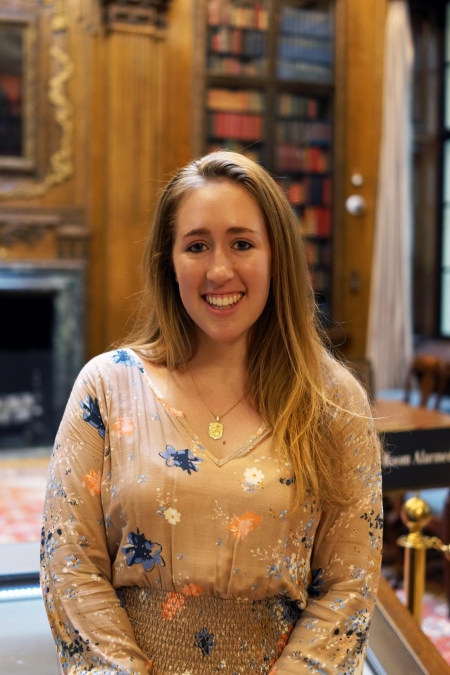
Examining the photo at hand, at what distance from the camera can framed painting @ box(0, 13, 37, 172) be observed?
5.58 metres

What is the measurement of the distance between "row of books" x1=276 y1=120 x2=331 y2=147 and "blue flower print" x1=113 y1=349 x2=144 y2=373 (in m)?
5.15

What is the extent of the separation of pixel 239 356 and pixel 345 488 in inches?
13.0

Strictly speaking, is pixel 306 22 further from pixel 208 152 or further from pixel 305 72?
pixel 208 152

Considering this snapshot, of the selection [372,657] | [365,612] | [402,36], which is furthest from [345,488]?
[402,36]

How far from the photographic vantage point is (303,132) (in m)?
6.32

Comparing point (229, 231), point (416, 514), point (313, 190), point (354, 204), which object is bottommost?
Result: point (416, 514)

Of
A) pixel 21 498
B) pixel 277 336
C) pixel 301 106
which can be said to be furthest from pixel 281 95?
pixel 277 336

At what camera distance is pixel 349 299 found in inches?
259

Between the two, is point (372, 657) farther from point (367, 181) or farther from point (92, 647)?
point (367, 181)

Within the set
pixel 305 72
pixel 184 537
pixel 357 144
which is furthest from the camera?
pixel 357 144

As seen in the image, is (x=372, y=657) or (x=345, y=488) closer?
(x=345, y=488)

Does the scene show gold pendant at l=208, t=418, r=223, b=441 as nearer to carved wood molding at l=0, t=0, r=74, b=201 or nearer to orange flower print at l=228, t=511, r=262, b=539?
orange flower print at l=228, t=511, r=262, b=539

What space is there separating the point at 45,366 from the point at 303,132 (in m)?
3.00

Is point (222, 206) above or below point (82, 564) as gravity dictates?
above
